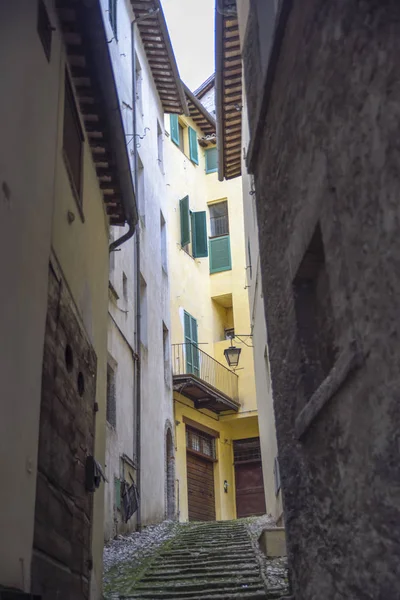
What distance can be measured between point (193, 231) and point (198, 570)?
46.7ft

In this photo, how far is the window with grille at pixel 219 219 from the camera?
76.4ft

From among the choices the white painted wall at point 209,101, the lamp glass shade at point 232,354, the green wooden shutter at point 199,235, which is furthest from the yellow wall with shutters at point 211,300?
the white painted wall at point 209,101

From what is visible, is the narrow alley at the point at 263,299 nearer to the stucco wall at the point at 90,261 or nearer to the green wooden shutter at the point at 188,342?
the stucco wall at the point at 90,261

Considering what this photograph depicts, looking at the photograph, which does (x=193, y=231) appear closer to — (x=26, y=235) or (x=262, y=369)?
(x=262, y=369)

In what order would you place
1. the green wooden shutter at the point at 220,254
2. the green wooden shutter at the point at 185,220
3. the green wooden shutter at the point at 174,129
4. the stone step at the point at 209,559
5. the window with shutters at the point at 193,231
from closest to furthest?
the stone step at the point at 209,559, the green wooden shutter at the point at 185,220, the window with shutters at the point at 193,231, the green wooden shutter at the point at 174,129, the green wooden shutter at the point at 220,254

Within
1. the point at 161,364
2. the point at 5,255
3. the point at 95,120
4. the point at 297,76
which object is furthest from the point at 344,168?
the point at 161,364

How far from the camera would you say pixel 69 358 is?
5789 millimetres

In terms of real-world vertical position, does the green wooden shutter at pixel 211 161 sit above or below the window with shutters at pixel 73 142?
above

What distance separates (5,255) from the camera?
3982 mm

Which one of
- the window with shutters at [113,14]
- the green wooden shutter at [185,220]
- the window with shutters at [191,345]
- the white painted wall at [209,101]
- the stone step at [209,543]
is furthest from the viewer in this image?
the white painted wall at [209,101]

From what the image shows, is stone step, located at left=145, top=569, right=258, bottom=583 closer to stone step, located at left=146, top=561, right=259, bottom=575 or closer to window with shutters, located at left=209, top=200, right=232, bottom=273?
stone step, located at left=146, top=561, right=259, bottom=575

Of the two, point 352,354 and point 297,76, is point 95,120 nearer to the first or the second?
point 297,76

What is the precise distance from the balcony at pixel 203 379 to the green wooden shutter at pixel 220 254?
326 cm

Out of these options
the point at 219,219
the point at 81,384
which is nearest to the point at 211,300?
the point at 219,219
